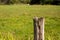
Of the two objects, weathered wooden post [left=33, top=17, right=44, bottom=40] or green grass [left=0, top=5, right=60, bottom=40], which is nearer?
weathered wooden post [left=33, top=17, right=44, bottom=40]

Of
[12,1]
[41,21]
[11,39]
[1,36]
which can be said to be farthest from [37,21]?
[12,1]

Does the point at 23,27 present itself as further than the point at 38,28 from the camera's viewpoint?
Yes

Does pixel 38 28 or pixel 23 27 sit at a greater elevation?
pixel 38 28

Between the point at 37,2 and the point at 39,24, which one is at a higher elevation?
the point at 39,24

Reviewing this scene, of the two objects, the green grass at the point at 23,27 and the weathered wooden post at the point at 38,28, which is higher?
the weathered wooden post at the point at 38,28

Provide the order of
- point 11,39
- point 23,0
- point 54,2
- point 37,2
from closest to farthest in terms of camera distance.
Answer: point 11,39, point 54,2, point 37,2, point 23,0

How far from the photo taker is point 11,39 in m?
7.89

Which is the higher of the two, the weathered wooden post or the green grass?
the weathered wooden post

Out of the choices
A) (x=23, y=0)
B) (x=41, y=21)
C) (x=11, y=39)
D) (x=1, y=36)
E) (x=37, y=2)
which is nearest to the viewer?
(x=41, y=21)

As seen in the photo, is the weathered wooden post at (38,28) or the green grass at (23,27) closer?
the weathered wooden post at (38,28)

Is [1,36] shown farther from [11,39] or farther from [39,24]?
[39,24]

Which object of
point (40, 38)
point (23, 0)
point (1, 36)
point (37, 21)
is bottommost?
point (23, 0)

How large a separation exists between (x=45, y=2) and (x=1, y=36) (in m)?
33.4

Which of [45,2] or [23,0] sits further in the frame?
[23,0]
